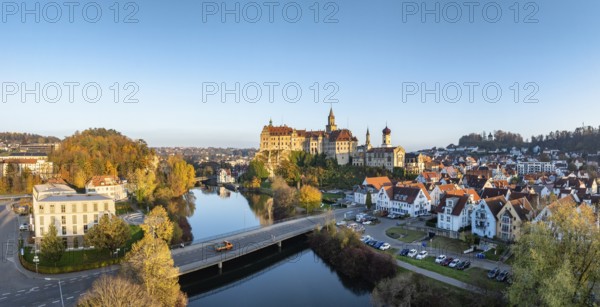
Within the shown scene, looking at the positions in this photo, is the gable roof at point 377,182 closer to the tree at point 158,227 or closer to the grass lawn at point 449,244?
the grass lawn at point 449,244

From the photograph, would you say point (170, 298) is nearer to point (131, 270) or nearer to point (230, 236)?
point (131, 270)

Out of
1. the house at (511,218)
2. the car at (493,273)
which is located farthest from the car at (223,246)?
the house at (511,218)

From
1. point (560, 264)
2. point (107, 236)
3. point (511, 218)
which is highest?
point (560, 264)

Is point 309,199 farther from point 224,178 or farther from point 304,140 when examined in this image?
point 224,178

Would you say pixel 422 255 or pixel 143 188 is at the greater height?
pixel 143 188

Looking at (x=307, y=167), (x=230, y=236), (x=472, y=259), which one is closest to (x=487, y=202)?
(x=472, y=259)

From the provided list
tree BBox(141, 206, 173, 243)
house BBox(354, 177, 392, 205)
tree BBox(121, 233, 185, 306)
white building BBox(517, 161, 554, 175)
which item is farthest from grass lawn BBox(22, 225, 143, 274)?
white building BBox(517, 161, 554, 175)

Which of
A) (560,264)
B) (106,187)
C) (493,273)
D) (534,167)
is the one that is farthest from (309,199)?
(534,167)

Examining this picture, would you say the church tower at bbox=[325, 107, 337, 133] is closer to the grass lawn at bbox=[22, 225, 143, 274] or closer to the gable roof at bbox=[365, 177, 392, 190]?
the gable roof at bbox=[365, 177, 392, 190]
